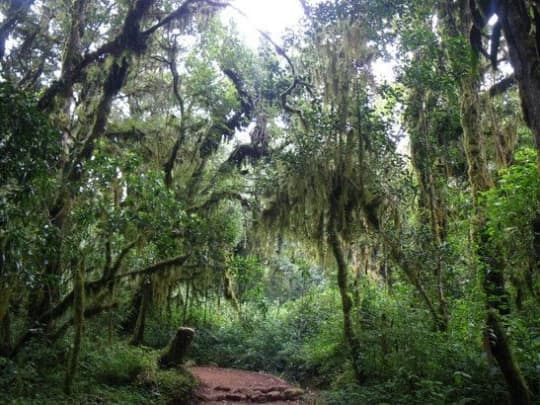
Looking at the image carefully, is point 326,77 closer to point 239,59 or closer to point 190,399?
point 239,59

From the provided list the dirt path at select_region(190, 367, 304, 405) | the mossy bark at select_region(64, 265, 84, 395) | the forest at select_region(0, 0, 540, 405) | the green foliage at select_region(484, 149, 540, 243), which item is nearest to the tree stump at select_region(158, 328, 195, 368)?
the forest at select_region(0, 0, 540, 405)

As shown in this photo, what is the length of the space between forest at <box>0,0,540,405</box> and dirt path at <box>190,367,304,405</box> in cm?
13

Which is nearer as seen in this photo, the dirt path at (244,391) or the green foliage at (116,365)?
the green foliage at (116,365)

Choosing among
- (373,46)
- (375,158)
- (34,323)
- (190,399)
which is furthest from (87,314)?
(373,46)

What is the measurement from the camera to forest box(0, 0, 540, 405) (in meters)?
5.75

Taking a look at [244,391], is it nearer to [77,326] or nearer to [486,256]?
[77,326]

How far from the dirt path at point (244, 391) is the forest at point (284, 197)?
0.44 feet

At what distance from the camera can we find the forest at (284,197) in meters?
5.75

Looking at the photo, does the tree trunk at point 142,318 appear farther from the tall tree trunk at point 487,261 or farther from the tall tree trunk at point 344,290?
the tall tree trunk at point 487,261

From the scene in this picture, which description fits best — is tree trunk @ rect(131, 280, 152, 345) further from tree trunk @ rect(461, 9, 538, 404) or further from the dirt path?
tree trunk @ rect(461, 9, 538, 404)

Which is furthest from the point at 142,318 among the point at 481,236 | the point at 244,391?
the point at 481,236

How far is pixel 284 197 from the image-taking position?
34.9 feet

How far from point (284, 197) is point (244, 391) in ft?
14.2

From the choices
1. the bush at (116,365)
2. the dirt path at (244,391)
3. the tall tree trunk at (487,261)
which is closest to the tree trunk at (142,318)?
the dirt path at (244,391)
